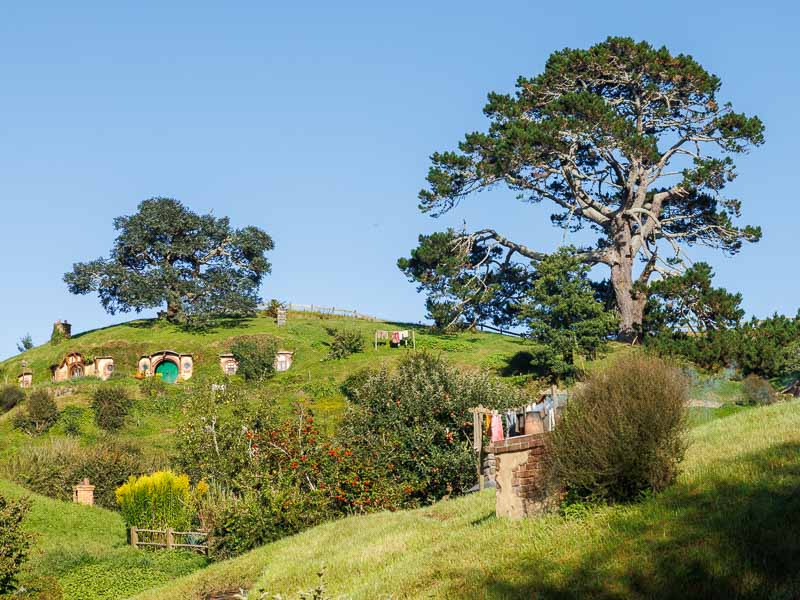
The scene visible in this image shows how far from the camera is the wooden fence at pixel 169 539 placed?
77.9ft

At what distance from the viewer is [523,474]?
578 inches

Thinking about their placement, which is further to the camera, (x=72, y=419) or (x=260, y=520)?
(x=72, y=419)

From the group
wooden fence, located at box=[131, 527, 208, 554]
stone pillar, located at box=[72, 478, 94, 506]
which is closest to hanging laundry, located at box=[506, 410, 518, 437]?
wooden fence, located at box=[131, 527, 208, 554]

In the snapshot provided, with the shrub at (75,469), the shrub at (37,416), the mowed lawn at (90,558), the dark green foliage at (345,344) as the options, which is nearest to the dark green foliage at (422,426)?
the mowed lawn at (90,558)

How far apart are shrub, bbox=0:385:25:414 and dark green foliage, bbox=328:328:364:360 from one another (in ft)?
62.7

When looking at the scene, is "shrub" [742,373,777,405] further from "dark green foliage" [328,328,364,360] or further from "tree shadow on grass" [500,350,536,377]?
"dark green foliage" [328,328,364,360]

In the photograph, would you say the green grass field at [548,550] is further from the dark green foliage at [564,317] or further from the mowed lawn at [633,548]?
the dark green foliage at [564,317]

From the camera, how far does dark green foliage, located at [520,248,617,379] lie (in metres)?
50.5

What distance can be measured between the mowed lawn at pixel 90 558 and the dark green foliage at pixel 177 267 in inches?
1728

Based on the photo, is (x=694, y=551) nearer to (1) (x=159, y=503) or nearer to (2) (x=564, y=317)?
(1) (x=159, y=503)

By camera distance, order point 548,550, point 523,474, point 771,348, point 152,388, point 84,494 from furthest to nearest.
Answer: point 152,388, point 771,348, point 84,494, point 523,474, point 548,550

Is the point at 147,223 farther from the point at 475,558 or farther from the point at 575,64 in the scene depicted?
the point at 475,558

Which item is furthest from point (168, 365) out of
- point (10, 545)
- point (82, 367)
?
point (10, 545)

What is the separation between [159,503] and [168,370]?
40.8 meters
